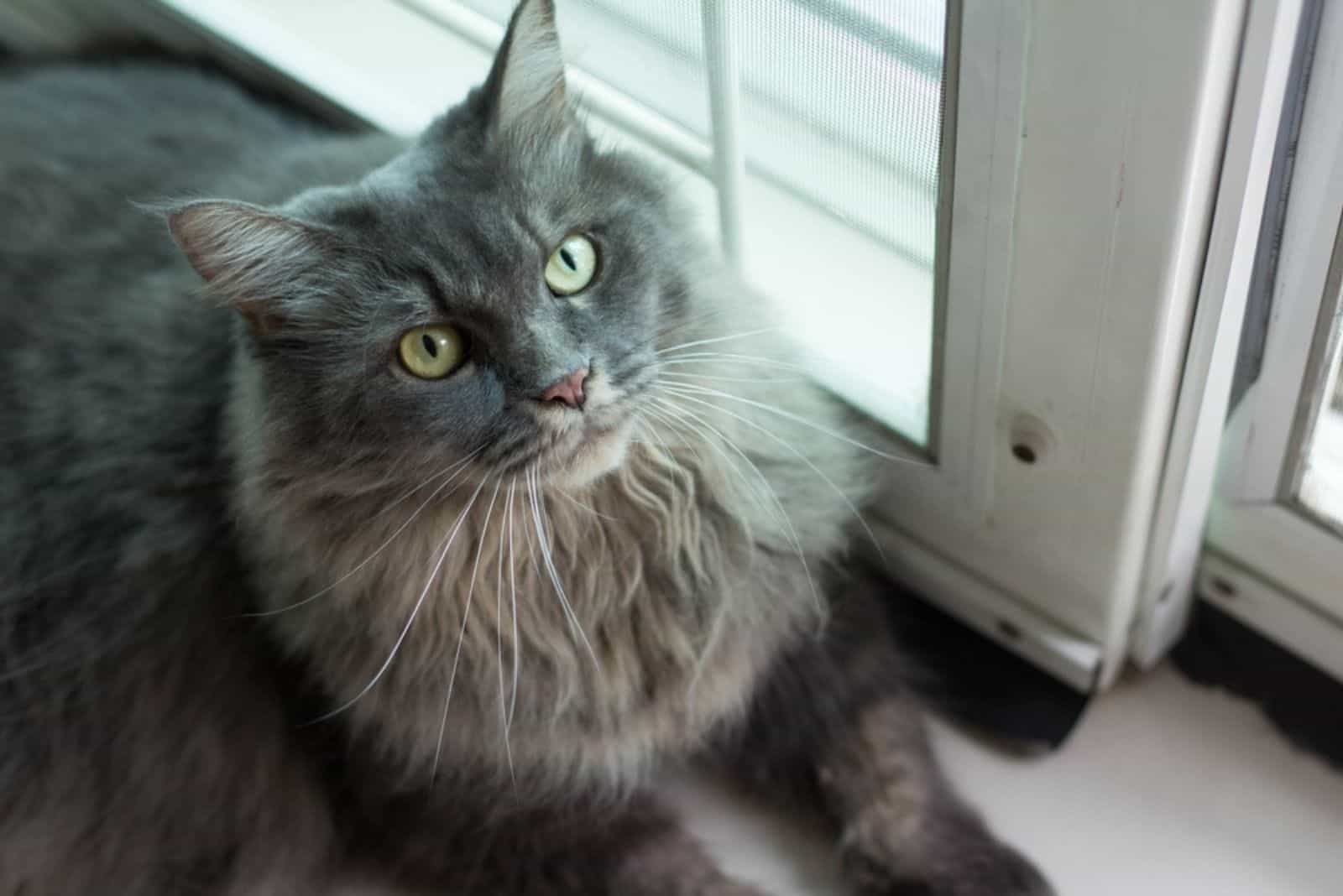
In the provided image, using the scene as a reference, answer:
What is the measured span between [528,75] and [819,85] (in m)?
0.28

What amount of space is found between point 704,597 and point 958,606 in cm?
42

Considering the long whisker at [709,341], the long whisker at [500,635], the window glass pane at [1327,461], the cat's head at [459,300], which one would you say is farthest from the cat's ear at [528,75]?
the window glass pane at [1327,461]

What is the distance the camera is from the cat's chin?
0.96 metres

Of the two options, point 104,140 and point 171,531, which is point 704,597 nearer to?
point 171,531

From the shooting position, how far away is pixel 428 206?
97 centimetres

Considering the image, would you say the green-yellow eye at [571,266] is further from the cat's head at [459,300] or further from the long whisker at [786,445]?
the long whisker at [786,445]

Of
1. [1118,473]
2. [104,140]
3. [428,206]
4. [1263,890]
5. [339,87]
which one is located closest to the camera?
[428,206]

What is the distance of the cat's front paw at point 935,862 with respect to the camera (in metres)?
1.25

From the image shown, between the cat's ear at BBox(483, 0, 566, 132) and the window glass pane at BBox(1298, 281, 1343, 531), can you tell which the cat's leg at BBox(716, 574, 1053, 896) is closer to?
the window glass pane at BBox(1298, 281, 1343, 531)

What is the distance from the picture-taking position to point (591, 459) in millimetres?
972

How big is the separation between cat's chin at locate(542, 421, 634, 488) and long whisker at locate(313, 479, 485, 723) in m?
0.06

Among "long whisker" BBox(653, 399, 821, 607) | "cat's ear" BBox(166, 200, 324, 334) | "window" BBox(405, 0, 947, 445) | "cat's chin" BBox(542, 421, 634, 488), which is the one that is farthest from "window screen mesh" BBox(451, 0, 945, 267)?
"cat's ear" BBox(166, 200, 324, 334)

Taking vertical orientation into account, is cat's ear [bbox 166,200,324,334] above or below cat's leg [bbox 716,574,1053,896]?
above

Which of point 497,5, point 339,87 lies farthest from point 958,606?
point 339,87
